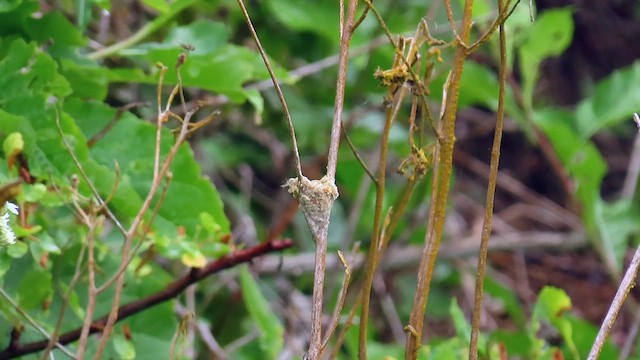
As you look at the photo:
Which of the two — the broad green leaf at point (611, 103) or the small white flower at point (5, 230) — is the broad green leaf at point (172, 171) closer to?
the small white flower at point (5, 230)

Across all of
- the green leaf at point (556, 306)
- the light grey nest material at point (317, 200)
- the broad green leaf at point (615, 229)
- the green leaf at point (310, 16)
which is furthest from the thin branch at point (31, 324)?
the broad green leaf at point (615, 229)

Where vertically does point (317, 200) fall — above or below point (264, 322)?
above

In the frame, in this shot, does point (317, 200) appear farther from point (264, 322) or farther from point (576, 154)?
point (576, 154)

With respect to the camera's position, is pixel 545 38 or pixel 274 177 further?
pixel 274 177

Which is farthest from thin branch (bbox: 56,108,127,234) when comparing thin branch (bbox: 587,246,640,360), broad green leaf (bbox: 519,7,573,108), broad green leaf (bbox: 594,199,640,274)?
broad green leaf (bbox: 594,199,640,274)

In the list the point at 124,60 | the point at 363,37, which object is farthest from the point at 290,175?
the point at 124,60

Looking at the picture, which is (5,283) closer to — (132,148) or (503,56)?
(132,148)

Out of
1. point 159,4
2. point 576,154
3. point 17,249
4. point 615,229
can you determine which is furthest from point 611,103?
point 17,249
